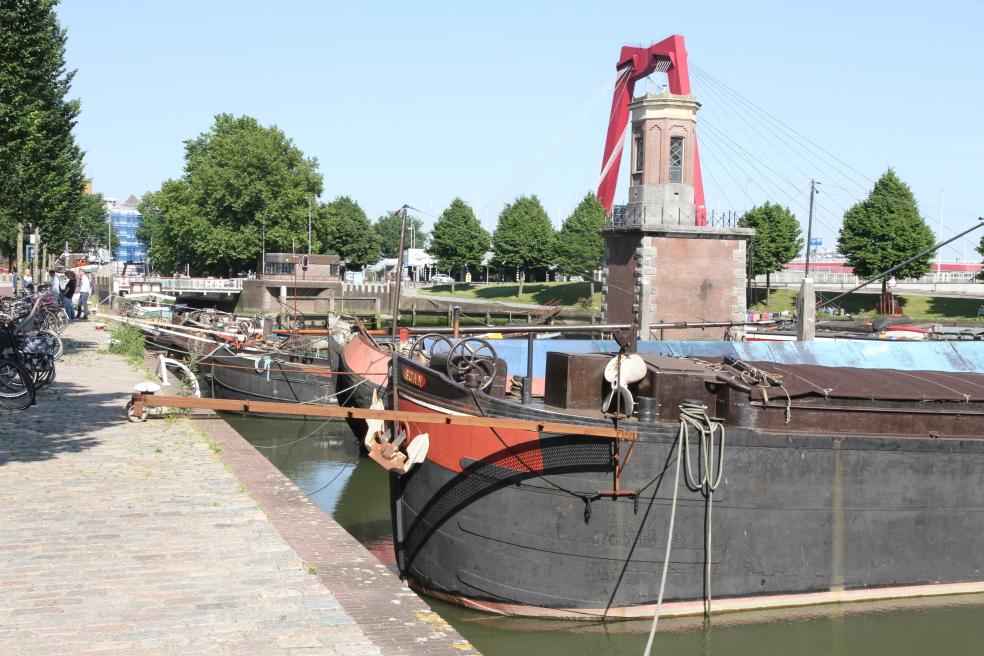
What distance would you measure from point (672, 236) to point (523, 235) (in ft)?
151

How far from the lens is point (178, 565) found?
9.10 m

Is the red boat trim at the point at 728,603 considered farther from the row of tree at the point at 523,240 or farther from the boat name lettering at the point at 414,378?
the row of tree at the point at 523,240

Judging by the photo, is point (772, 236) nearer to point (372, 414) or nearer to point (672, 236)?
point (672, 236)

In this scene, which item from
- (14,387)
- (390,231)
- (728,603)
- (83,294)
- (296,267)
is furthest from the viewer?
(390,231)

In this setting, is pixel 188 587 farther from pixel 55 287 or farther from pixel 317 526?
pixel 55 287

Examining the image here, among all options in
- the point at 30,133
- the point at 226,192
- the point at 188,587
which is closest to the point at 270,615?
the point at 188,587

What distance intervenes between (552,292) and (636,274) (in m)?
38.2

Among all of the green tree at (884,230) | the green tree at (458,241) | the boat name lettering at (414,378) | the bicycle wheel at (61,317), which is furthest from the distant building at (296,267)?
the boat name lettering at (414,378)

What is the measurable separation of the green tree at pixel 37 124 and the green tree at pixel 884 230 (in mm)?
44847

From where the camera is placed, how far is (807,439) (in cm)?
1103

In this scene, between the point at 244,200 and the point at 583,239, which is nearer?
the point at 583,239

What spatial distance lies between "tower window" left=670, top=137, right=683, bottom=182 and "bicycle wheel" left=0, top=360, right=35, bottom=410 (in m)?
23.1

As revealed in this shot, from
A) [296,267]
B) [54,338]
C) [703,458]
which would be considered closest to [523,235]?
[296,267]

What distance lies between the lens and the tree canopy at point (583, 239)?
70.1m
